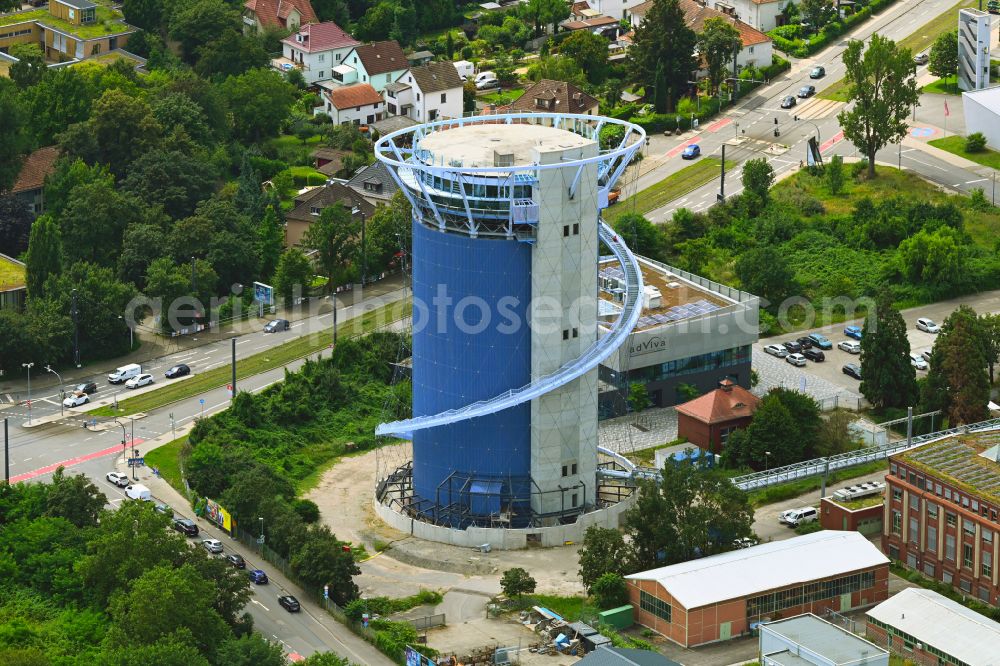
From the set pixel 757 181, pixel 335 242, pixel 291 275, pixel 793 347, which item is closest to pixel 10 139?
pixel 291 275

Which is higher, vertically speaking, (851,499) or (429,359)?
(429,359)

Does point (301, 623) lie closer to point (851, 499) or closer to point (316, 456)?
point (316, 456)

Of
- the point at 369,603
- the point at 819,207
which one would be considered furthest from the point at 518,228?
the point at 819,207

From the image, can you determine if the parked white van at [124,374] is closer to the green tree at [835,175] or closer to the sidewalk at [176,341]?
the sidewalk at [176,341]

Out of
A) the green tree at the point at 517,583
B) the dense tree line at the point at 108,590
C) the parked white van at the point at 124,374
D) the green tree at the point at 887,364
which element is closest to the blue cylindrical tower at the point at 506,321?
the green tree at the point at 517,583

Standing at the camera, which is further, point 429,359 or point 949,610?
point 429,359

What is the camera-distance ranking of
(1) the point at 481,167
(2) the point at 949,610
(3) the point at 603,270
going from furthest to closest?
(3) the point at 603,270 → (1) the point at 481,167 → (2) the point at 949,610

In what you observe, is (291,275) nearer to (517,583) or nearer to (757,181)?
(757,181)

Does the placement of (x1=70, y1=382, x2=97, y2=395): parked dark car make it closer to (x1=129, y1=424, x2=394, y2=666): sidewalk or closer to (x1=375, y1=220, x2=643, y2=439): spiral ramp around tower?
(x1=129, y1=424, x2=394, y2=666): sidewalk
